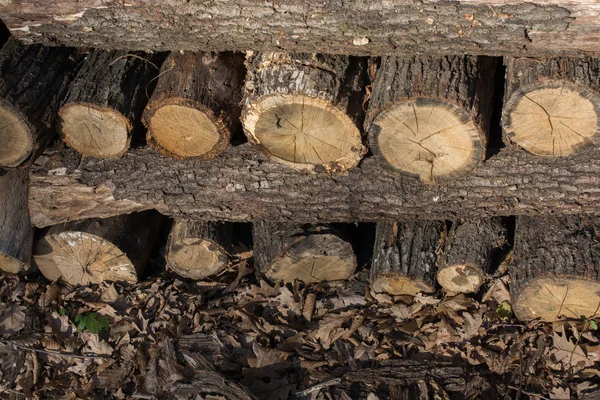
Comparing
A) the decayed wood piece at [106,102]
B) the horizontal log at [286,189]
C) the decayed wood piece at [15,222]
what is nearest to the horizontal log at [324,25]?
the decayed wood piece at [106,102]

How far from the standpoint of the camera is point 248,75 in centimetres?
394

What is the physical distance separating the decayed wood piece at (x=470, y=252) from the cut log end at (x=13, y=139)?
2862 mm

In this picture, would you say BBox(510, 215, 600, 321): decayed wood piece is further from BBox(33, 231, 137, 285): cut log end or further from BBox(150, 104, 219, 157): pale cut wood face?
BBox(33, 231, 137, 285): cut log end

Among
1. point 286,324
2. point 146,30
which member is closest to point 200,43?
point 146,30

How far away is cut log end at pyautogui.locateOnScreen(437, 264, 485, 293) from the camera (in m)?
4.43

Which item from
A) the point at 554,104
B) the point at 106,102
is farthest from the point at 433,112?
the point at 106,102

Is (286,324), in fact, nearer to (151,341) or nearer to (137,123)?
(151,341)

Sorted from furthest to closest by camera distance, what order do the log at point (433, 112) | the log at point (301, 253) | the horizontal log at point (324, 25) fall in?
the log at point (301, 253) < the log at point (433, 112) < the horizontal log at point (324, 25)

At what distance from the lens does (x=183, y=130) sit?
13.4 feet

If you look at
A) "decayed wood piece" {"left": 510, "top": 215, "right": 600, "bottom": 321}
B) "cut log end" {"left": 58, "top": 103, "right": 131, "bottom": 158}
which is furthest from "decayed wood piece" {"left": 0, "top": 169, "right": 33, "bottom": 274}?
"decayed wood piece" {"left": 510, "top": 215, "right": 600, "bottom": 321}

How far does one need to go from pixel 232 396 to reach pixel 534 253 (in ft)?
6.90

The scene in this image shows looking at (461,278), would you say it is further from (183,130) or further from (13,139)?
(13,139)

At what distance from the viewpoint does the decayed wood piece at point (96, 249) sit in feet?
15.9

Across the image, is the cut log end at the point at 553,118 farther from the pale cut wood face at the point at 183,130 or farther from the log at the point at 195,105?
the pale cut wood face at the point at 183,130
